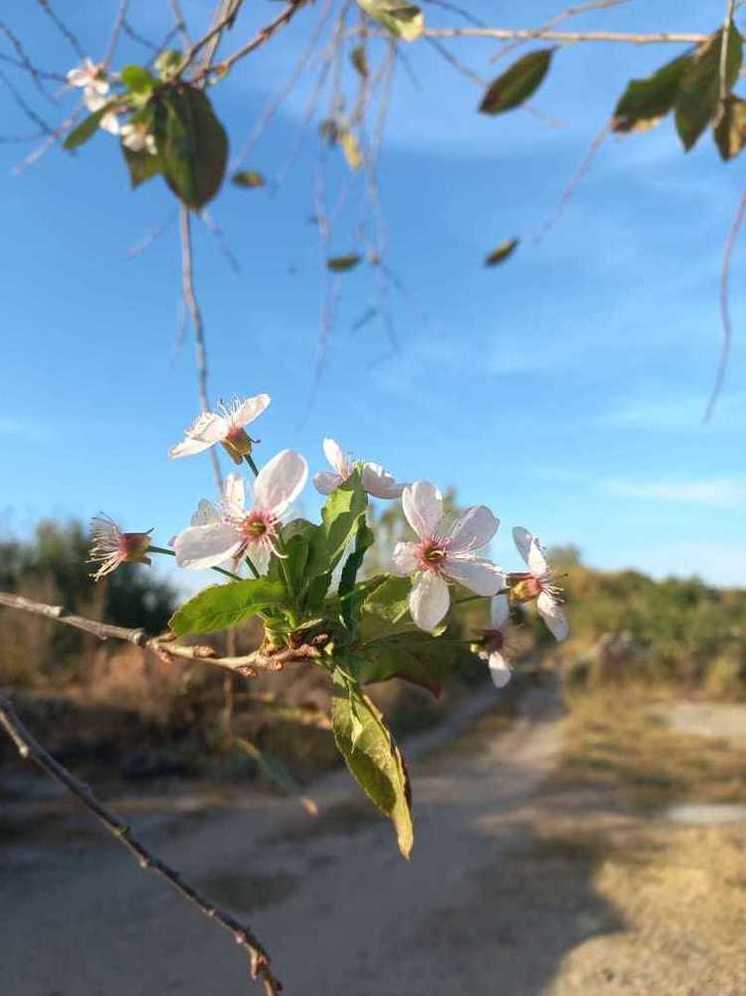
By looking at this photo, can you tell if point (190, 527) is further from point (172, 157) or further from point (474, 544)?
point (172, 157)

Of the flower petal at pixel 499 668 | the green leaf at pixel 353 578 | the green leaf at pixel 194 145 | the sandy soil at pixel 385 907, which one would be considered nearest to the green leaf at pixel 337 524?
the green leaf at pixel 353 578

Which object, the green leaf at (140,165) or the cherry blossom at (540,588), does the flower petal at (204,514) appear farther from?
the green leaf at (140,165)

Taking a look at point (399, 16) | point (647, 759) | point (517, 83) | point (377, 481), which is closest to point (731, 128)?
point (517, 83)

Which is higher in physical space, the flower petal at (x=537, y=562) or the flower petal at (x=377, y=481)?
the flower petal at (x=377, y=481)

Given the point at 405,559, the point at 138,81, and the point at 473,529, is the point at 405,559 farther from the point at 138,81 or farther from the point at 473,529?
the point at 138,81

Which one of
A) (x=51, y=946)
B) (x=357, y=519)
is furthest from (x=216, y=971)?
(x=357, y=519)

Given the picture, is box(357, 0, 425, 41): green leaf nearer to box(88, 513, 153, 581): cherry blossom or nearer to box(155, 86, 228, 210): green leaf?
box(155, 86, 228, 210): green leaf

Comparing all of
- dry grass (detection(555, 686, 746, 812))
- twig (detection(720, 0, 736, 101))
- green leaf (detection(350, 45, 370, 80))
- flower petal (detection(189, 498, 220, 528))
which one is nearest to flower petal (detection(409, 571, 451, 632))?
flower petal (detection(189, 498, 220, 528))
